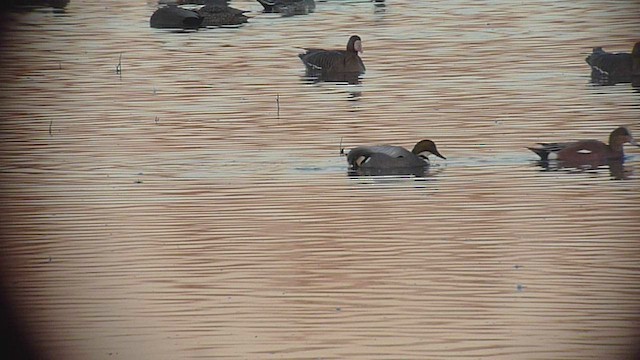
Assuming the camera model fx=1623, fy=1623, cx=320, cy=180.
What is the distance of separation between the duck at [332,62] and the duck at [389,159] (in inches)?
244

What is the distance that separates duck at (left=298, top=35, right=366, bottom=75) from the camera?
18.5m

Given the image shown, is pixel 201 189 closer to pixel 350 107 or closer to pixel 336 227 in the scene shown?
pixel 336 227

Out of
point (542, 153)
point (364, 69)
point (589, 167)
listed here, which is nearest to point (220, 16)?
point (364, 69)

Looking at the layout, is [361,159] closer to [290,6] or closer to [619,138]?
[619,138]

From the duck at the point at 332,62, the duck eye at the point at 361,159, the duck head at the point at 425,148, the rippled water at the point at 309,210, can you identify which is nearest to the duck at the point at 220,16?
the rippled water at the point at 309,210

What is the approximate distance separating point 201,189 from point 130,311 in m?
3.37

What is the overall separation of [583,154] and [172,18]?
39.7 feet

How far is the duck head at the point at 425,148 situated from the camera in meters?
12.3

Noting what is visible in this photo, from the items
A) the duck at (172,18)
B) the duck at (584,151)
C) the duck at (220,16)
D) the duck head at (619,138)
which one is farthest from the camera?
the duck at (220,16)

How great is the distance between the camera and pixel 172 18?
23.5 m

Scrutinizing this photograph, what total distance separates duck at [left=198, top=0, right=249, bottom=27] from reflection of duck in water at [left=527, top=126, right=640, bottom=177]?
1185 centimetres

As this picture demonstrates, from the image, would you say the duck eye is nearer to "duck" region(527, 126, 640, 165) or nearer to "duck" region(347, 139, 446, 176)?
"duck" region(347, 139, 446, 176)

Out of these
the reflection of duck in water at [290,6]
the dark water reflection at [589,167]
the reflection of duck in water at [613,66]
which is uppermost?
the dark water reflection at [589,167]

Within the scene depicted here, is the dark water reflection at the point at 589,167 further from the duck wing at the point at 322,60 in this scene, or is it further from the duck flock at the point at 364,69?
the duck wing at the point at 322,60
